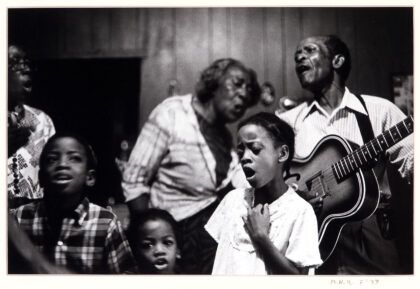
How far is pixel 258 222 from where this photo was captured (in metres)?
3.10

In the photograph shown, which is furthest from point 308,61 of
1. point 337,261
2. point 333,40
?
point 337,261

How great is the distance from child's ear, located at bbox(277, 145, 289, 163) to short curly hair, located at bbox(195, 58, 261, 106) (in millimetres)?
274

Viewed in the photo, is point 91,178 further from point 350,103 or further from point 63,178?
point 350,103

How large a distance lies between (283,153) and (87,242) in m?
1.11

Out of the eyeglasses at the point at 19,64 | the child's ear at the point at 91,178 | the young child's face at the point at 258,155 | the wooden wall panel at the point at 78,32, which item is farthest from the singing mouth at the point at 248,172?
the eyeglasses at the point at 19,64

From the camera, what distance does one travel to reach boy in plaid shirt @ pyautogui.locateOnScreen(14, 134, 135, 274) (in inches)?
124

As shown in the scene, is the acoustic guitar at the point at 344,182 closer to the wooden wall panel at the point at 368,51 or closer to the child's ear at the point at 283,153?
the child's ear at the point at 283,153

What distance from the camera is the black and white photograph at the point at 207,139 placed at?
3117 millimetres

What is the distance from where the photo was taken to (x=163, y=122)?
319 cm

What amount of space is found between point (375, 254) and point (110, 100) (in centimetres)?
159

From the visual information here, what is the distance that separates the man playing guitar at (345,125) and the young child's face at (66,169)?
3.58 ft

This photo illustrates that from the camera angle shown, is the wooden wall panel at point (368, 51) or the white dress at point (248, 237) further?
the wooden wall panel at point (368, 51)

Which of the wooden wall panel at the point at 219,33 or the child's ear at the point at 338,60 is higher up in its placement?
the wooden wall panel at the point at 219,33

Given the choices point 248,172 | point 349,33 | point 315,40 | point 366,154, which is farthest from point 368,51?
point 248,172
